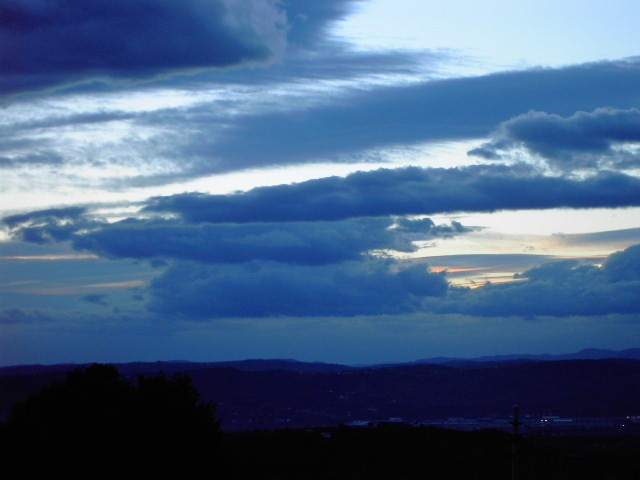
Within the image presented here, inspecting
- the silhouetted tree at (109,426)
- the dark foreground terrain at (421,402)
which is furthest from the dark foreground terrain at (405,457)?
the dark foreground terrain at (421,402)

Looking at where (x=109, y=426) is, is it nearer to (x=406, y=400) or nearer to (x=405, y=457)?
(x=405, y=457)

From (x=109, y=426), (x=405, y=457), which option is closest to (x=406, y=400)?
(x=405, y=457)

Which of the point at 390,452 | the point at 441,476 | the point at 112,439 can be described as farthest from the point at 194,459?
the point at 390,452

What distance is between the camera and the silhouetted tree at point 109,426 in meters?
40.3

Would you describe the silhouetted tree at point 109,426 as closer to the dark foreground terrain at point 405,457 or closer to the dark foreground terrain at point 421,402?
the dark foreground terrain at point 405,457

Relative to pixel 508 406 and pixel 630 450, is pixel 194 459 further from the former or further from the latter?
pixel 508 406

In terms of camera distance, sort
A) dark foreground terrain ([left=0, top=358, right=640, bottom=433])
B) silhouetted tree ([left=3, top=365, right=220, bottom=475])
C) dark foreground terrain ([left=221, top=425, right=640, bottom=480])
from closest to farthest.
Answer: silhouetted tree ([left=3, top=365, right=220, bottom=475]) → dark foreground terrain ([left=221, top=425, right=640, bottom=480]) → dark foreground terrain ([left=0, top=358, right=640, bottom=433])

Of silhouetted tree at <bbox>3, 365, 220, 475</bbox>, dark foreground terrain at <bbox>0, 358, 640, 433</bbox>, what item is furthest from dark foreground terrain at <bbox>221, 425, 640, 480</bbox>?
dark foreground terrain at <bbox>0, 358, 640, 433</bbox>

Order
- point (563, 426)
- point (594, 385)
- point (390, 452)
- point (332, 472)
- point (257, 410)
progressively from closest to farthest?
point (332, 472) → point (390, 452) → point (563, 426) → point (257, 410) → point (594, 385)

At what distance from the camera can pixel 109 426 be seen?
136ft

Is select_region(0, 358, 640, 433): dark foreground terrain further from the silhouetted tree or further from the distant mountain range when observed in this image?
the silhouetted tree

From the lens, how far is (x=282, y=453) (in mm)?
71938

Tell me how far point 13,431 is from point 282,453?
3281cm

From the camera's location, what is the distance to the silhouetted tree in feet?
132
